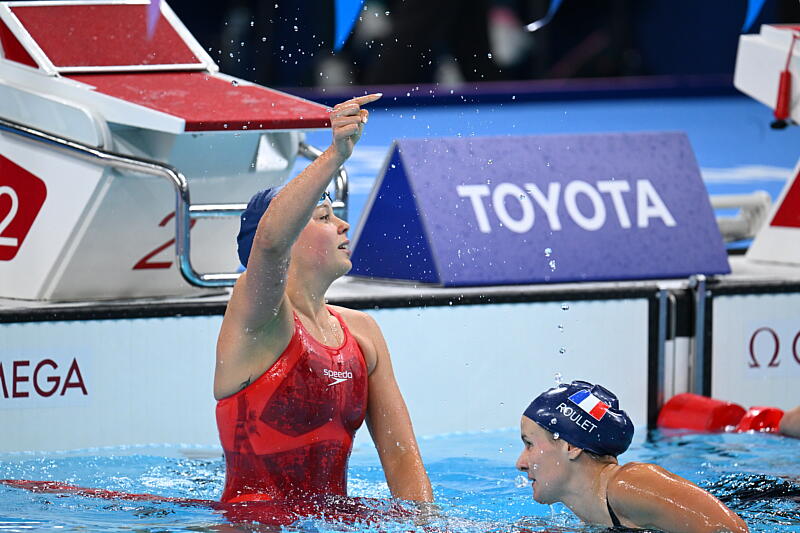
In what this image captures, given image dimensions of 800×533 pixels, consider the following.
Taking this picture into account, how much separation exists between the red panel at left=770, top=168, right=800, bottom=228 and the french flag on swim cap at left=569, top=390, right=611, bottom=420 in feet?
10.6

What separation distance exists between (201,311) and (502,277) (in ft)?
4.12

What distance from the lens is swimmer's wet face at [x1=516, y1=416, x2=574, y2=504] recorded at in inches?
123

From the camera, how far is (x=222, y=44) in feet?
45.2

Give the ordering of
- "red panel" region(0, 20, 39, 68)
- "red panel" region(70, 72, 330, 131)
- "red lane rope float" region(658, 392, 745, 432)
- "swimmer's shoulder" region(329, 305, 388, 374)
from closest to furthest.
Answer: "swimmer's shoulder" region(329, 305, 388, 374) → "red panel" region(70, 72, 330, 131) → "red panel" region(0, 20, 39, 68) → "red lane rope float" region(658, 392, 745, 432)

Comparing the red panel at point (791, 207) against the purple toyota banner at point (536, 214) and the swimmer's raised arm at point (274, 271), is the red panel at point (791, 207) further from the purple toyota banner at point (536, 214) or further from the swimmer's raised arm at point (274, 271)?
the swimmer's raised arm at point (274, 271)

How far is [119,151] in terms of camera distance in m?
4.58

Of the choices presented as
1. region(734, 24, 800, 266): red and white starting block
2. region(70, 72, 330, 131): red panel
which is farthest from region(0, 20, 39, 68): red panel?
region(734, 24, 800, 266): red and white starting block

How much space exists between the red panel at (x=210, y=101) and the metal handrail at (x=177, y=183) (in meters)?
0.19

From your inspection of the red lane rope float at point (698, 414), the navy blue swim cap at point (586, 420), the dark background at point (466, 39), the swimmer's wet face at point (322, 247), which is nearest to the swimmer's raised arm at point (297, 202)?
the swimmer's wet face at point (322, 247)

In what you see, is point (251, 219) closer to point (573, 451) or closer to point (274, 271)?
point (274, 271)

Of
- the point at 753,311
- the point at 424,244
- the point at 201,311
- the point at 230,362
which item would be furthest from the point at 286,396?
the point at 753,311

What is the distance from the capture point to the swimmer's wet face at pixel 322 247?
3.19 metres

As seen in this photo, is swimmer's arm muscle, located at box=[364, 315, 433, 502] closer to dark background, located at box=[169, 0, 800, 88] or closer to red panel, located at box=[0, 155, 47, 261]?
red panel, located at box=[0, 155, 47, 261]

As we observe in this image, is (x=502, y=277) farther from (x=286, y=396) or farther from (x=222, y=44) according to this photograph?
(x=222, y=44)
